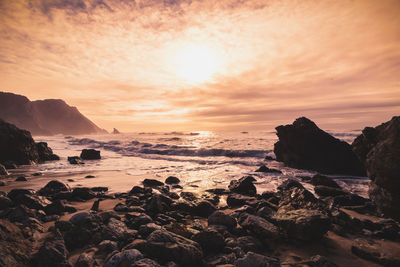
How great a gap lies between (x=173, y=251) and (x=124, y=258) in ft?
2.50

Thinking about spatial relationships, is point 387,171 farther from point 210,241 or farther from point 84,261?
point 84,261

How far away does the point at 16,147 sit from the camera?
16.1m

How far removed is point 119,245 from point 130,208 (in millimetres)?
2225

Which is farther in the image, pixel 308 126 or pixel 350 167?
pixel 308 126

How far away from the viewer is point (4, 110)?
177125 millimetres

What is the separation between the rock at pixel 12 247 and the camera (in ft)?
8.98

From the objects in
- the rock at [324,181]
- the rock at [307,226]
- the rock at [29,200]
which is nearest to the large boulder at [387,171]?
the rock at [324,181]

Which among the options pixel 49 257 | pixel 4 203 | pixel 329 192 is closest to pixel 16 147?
pixel 4 203

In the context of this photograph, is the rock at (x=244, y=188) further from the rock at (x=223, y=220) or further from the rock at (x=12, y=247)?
the rock at (x=12, y=247)

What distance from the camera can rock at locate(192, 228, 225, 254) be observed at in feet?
12.5

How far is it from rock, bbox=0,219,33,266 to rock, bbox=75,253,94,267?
678mm

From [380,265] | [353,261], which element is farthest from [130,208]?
[380,265]

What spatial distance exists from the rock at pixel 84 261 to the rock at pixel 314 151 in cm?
1650

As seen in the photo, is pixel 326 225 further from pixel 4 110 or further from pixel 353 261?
pixel 4 110
